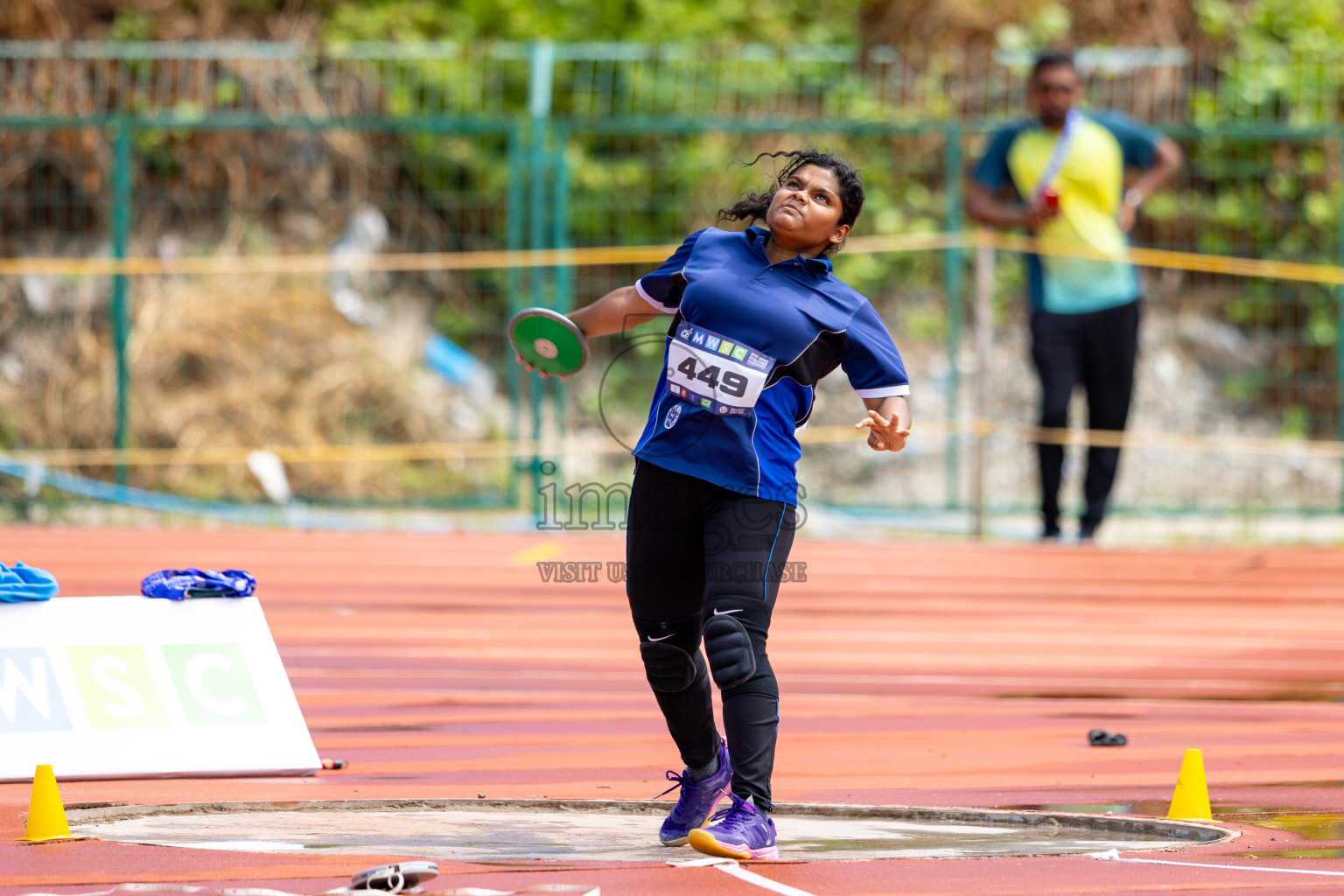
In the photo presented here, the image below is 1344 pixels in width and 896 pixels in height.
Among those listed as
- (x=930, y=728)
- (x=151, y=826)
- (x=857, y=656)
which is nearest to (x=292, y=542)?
(x=857, y=656)

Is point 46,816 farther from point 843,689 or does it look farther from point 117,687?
point 843,689

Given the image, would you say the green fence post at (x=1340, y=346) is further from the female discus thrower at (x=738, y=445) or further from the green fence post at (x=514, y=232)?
the female discus thrower at (x=738, y=445)

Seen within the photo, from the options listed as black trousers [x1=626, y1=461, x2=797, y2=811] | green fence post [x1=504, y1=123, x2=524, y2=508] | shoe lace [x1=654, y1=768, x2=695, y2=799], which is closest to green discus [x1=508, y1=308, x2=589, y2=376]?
black trousers [x1=626, y1=461, x2=797, y2=811]

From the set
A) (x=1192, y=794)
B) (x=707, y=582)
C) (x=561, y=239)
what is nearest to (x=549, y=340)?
(x=707, y=582)

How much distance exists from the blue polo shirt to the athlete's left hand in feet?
0.35

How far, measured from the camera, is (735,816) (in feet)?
12.4

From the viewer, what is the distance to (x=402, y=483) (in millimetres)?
11883

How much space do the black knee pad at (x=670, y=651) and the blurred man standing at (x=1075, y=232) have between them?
5.40 metres

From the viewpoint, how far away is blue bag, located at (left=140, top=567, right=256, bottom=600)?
4.76 metres

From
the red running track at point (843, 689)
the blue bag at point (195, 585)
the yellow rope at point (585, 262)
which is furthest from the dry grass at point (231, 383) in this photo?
the blue bag at point (195, 585)

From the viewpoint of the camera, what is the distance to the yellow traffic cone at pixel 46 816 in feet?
12.3

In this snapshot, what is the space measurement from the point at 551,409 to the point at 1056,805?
27.8 feet

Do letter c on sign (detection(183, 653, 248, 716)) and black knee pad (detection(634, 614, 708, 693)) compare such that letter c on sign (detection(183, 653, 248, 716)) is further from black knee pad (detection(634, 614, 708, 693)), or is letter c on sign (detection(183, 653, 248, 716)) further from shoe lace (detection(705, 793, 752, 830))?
shoe lace (detection(705, 793, 752, 830))

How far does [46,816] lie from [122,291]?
7.96 metres
